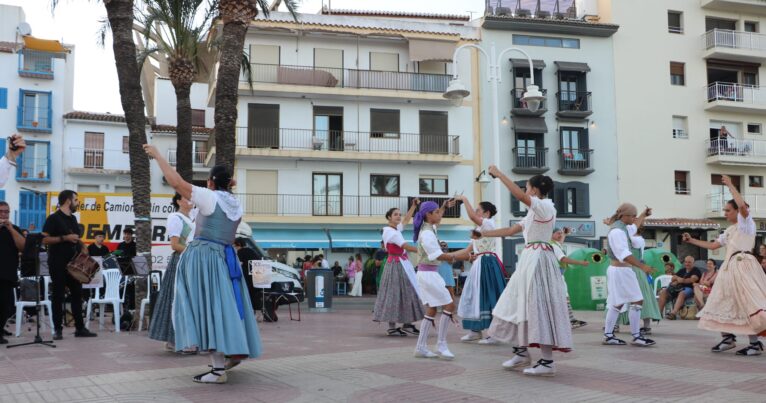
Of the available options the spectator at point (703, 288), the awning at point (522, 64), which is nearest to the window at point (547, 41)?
the awning at point (522, 64)

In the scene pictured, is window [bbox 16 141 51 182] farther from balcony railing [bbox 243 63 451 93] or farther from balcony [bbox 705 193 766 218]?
balcony [bbox 705 193 766 218]

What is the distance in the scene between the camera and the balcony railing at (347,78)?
3403cm

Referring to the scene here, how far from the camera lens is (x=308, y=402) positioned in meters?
5.67

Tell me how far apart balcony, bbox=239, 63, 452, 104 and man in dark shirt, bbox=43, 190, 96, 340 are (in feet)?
78.0

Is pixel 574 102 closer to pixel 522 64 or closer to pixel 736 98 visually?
pixel 522 64

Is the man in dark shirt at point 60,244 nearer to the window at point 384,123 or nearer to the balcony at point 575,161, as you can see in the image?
the window at point 384,123

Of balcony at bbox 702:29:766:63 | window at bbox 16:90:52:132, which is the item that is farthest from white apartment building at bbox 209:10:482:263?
balcony at bbox 702:29:766:63

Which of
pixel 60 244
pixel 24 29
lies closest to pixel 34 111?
pixel 24 29

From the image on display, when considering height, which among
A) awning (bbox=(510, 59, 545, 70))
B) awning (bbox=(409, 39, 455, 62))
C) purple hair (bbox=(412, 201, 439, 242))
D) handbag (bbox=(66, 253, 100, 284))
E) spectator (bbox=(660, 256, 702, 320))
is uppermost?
awning (bbox=(409, 39, 455, 62))

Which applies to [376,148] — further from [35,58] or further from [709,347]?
[709,347]

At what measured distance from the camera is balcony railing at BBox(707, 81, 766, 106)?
3806cm

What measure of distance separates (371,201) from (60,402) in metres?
29.1

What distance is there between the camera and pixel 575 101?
36500mm

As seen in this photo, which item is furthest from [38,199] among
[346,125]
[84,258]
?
[84,258]
